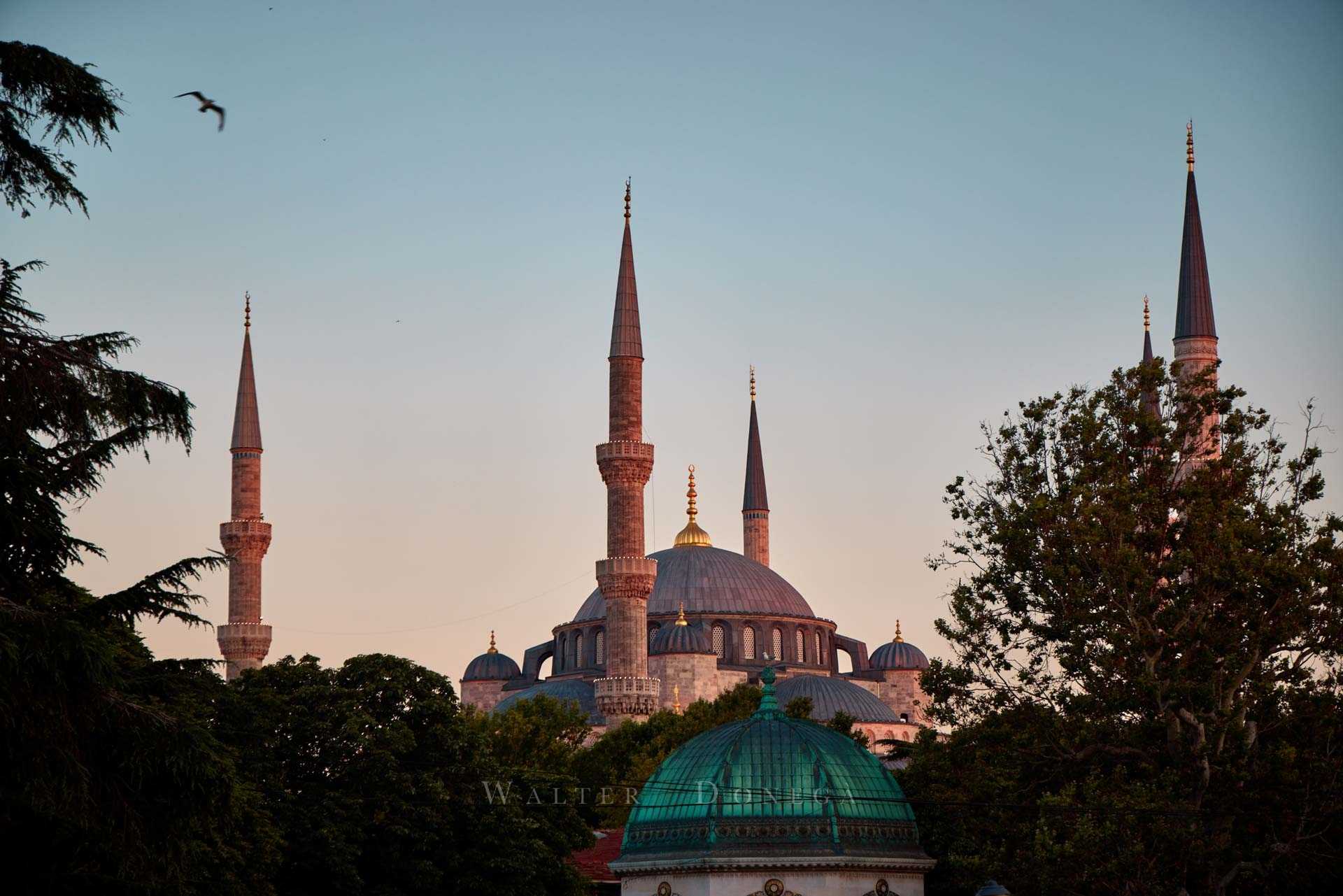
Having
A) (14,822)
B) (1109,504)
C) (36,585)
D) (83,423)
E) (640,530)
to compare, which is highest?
(640,530)

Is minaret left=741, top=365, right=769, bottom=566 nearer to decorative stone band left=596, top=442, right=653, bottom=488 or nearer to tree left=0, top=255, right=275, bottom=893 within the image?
decorative stone band left=596, top=442, right=653, bottom=488

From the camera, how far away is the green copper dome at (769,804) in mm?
29688

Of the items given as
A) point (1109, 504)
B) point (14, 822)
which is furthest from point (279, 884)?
point (14, 822)

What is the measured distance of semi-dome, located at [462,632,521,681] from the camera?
308 ft

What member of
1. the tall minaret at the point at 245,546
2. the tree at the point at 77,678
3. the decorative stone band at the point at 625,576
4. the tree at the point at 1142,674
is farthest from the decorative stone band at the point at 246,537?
the tree at the point at 77,678

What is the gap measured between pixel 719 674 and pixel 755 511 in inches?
740

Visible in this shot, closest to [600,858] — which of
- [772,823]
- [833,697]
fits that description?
[772,823]

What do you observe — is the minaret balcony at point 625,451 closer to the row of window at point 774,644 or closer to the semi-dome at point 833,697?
the semi-dome at point 833,697

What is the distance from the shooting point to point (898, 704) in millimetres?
95375

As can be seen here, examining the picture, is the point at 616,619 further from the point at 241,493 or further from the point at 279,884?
the point at 279,884

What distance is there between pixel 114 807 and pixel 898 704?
80.2m

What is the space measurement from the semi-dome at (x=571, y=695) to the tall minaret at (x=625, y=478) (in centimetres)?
1287

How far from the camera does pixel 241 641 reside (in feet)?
229

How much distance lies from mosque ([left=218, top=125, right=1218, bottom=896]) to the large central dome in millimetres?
93
